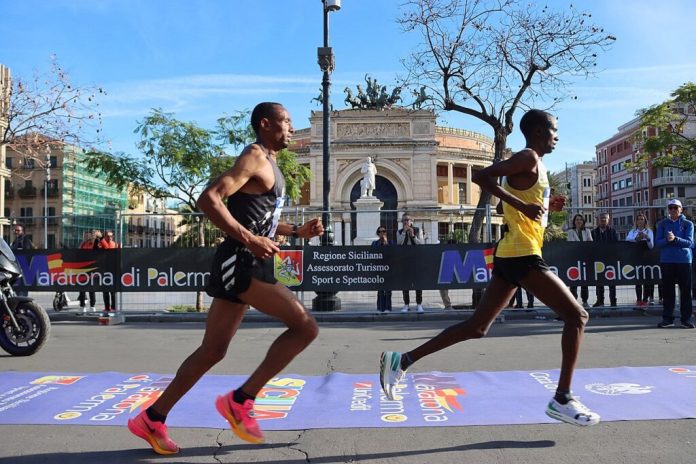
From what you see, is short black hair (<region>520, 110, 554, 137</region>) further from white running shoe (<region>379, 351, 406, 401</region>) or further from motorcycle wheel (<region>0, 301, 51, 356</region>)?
motorcycle wheel (<region>0, 301, 51, 356</region>)

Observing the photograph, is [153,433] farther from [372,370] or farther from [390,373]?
[372,370]

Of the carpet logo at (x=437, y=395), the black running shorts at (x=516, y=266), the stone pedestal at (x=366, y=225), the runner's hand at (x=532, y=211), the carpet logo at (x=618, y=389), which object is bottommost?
the carpet logo at (x=437, y=395)

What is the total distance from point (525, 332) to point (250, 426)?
6.68 meters

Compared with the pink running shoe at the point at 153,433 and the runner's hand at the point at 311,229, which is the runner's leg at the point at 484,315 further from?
the pink running shoe at the point at 153,433

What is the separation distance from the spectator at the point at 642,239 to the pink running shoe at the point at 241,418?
10.1 meters

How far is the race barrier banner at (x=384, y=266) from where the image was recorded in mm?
11359

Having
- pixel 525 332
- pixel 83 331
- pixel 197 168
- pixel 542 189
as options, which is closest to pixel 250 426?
pixel 542 189

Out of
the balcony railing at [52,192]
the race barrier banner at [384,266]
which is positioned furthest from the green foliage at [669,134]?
the balcony railing at [52,192]

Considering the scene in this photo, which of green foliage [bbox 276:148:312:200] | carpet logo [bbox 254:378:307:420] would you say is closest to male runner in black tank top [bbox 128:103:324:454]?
carpet logo [bbox 254:378:307:420]

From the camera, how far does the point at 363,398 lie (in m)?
4.77

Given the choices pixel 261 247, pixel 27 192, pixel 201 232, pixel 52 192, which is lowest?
pixel 261 247

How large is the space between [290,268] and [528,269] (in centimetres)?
790

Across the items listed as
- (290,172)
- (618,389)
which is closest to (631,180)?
(290,172)

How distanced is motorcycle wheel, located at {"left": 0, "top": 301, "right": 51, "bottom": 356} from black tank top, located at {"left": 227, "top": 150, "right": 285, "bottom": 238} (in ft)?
16.2
